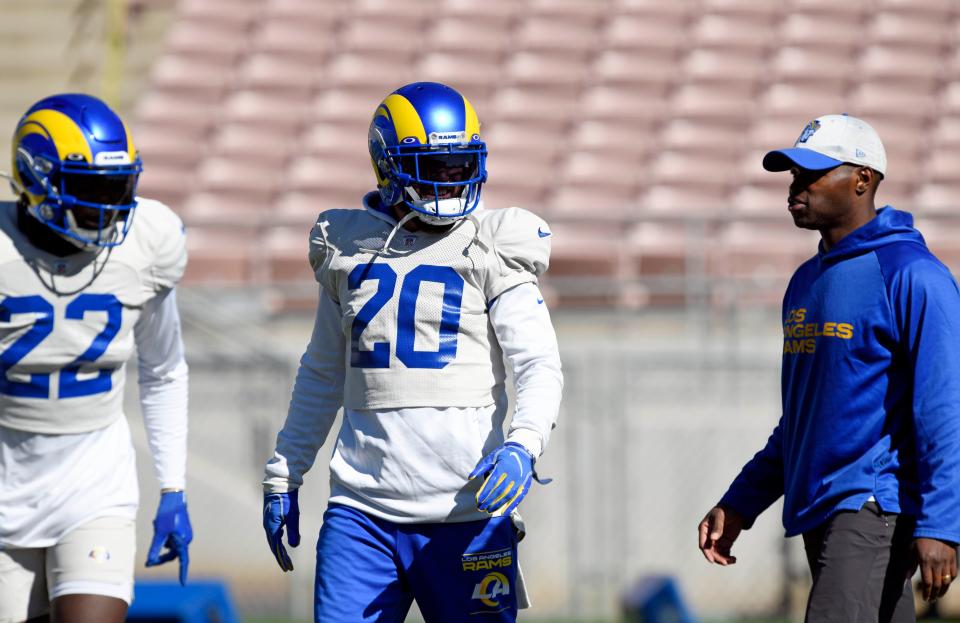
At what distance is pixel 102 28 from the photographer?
12711mm

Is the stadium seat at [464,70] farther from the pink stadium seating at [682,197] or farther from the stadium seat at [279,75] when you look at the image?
the pink stadium seating at [682,197]

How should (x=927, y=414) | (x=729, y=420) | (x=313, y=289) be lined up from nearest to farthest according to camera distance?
1. (x=927, y=414)
2. (x=729, y=420)
3. (x=313, y=289)

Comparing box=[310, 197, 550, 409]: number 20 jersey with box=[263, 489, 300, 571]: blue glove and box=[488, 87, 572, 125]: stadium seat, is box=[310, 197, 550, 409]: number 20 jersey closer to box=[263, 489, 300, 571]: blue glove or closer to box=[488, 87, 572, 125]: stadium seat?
box=[263, 489, 300, 571]: blue glove

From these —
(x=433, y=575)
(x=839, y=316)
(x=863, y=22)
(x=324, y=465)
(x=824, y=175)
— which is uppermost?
(x=863, y=22)

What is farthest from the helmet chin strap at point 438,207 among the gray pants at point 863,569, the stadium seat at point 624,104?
the stadium seat at point 624,104

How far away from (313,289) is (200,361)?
3.41 ft

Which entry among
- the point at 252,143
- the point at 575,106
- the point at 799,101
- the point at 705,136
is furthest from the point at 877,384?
the point at 252,143

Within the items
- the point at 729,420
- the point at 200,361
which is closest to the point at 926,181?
the point at 729,420

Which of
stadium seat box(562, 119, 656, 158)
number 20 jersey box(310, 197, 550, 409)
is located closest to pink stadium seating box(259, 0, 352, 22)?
stadium seat box(562, 119, 656, 158)

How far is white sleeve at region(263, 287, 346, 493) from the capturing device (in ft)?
12.2

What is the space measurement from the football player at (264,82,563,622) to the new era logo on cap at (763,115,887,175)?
632 millimetres

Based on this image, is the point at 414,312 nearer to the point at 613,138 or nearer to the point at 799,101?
the point at 613,138

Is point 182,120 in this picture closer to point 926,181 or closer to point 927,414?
point 926,181

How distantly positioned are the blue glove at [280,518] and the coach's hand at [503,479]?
24.7 inches
